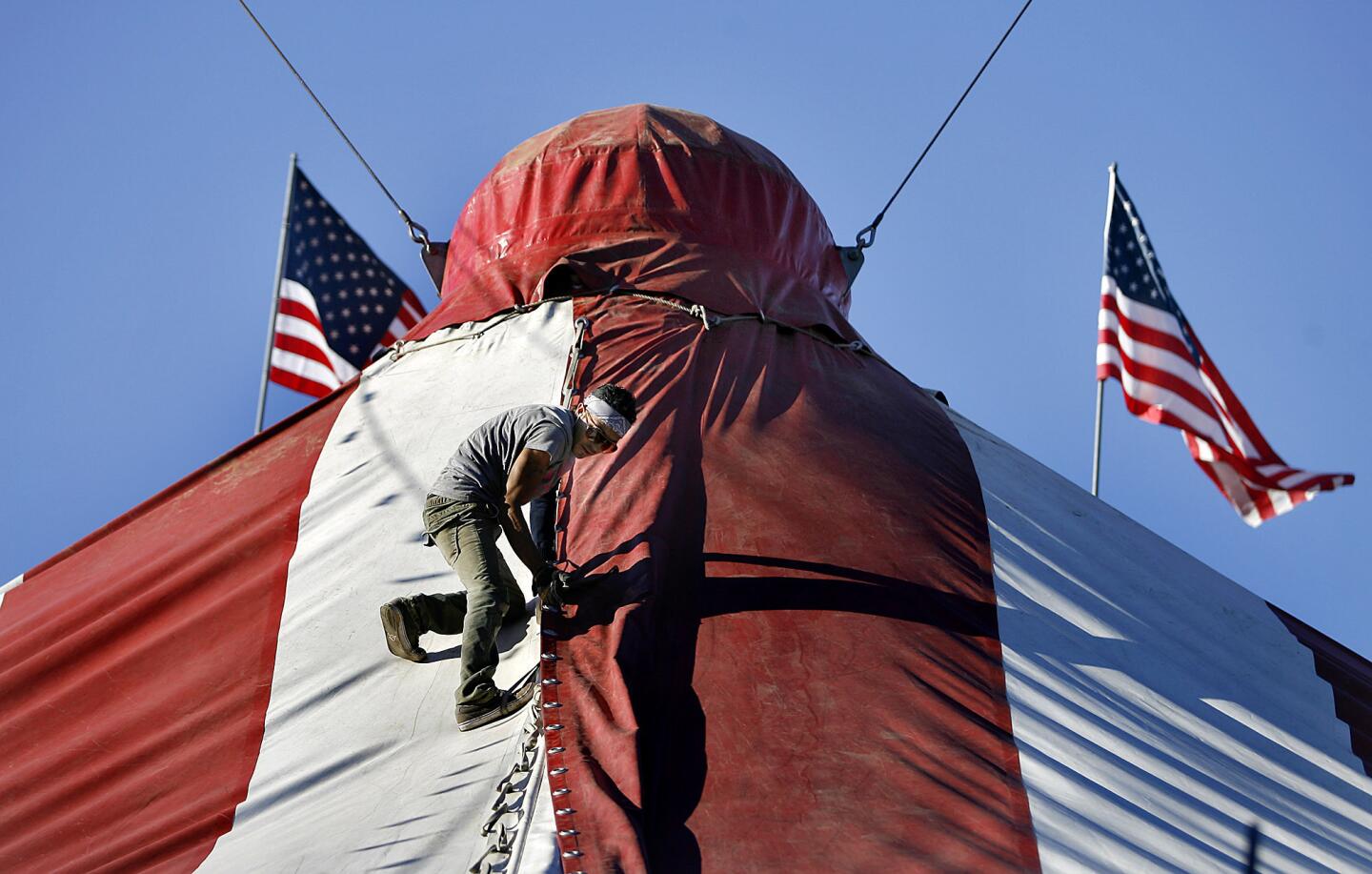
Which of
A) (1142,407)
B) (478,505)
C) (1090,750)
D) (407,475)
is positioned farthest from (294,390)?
(1090,750)

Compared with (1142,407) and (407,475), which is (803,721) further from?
(1142,407)

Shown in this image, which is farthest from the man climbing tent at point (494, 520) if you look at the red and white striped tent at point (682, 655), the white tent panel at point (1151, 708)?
the white tent panel at point (1151, 708)

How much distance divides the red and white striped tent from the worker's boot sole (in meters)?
0.05

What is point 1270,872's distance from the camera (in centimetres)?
488

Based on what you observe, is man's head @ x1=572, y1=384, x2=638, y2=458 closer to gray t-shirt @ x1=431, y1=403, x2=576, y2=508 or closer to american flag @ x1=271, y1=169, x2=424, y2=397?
gray t-shirt @ x1=431, y1=403, x2=576, y2=508

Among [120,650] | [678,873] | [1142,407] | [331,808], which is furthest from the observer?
[1142,407]

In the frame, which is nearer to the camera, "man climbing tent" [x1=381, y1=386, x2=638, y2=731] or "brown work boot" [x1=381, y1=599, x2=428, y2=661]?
"man climbing tent" [x1=381, y1=386, x2=638, y2=731]

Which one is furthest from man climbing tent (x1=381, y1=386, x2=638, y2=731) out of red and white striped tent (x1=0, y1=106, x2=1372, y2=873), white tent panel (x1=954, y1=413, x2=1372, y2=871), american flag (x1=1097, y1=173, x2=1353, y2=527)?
american flag (x1=1097, y1=173, x2=1353, y2=527)

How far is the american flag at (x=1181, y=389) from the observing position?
347 inches

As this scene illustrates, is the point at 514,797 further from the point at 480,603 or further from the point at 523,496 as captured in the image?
the point at 523,496

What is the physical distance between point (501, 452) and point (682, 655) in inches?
31.1

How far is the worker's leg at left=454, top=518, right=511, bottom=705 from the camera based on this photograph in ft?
15.9

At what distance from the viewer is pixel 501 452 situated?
5105 millimetres

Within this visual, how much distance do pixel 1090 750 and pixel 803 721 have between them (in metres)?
0.89
